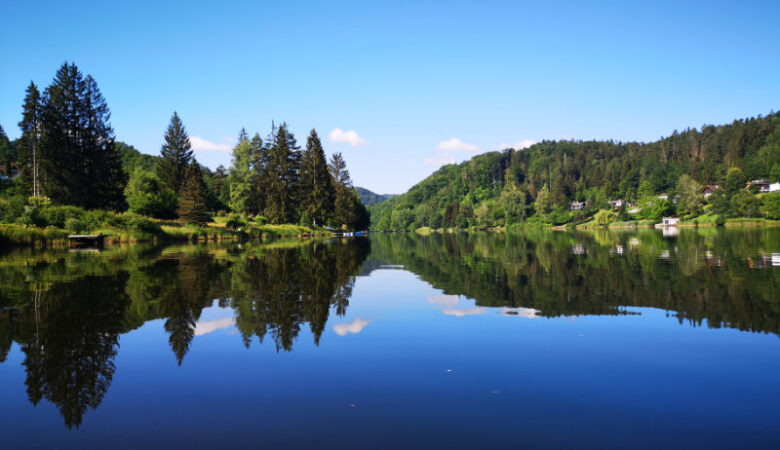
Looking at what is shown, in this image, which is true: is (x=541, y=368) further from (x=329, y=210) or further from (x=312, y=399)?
(x=329, y=210)

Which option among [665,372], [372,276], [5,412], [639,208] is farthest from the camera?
[639,208]

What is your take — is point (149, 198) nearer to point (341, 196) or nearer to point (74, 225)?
point (74, 225)

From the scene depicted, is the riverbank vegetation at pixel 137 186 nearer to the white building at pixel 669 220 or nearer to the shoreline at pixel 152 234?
the shoreline at pixel 152 234

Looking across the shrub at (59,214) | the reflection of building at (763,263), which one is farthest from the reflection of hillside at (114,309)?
the shrub at (59,214)

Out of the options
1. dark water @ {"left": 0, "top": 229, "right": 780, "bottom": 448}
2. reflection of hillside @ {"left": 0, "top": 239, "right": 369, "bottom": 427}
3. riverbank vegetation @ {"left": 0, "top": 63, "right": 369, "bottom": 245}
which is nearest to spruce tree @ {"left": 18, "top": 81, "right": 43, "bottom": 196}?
riverbank vegetation @ {"left": 0, "top": 63, "right": 369, "bottom": 245}

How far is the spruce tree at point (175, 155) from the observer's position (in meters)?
88.9

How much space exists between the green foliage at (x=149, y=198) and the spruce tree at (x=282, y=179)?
57.7 feet

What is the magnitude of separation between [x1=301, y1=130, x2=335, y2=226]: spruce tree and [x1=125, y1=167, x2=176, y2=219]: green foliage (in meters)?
24.4

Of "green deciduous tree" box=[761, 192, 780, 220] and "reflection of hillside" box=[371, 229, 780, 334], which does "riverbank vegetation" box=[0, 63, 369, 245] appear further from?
"green deciduous tree" box=[761, 192, 780, 220]

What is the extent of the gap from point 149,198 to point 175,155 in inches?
1260

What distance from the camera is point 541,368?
22.2 ft

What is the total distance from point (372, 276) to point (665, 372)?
46.7ft

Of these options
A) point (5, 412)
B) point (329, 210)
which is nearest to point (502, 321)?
point (5, 412)

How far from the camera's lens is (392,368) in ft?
22.5
